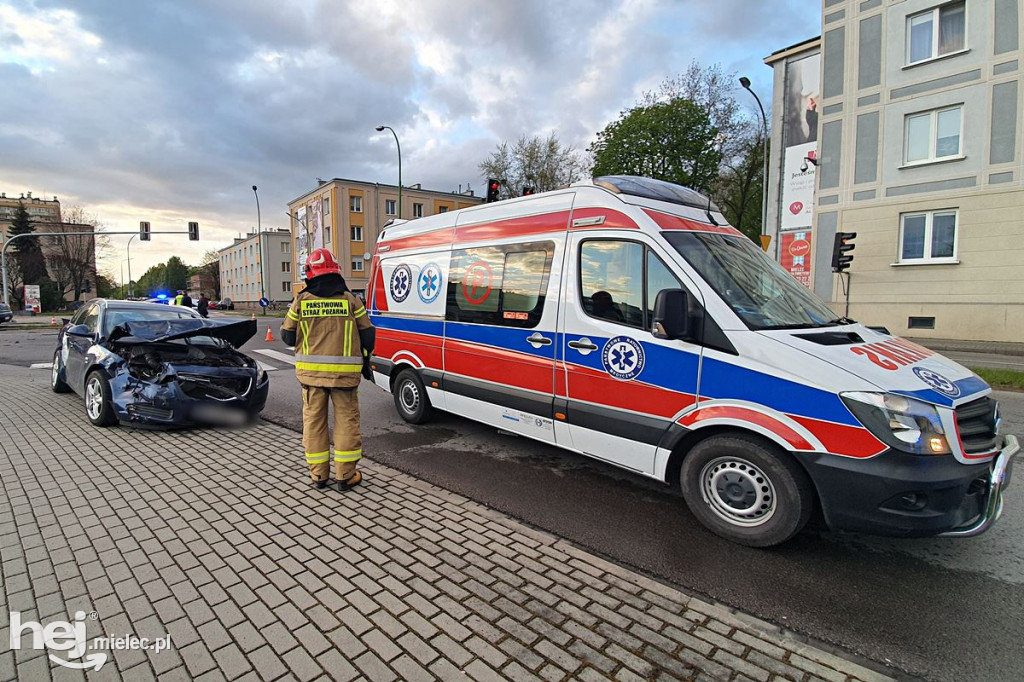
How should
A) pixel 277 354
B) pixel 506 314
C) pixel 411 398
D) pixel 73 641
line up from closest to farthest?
pixel 73 641 → pixel 506 314 → pixel 411 398 → pixel 277 354

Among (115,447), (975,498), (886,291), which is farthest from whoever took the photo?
(886,291)

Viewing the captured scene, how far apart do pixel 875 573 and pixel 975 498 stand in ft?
2.34

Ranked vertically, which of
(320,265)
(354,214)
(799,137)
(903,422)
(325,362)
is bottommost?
(903,422)

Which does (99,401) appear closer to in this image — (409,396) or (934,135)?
(409,396)

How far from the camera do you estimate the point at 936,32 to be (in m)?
17.2

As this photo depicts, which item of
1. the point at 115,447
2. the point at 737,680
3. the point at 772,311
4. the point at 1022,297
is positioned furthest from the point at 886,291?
the point at 115,447

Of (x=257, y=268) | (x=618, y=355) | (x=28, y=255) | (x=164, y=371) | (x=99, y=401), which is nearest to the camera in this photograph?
Answer: (x=618, y=355)

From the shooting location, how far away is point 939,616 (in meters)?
2.71

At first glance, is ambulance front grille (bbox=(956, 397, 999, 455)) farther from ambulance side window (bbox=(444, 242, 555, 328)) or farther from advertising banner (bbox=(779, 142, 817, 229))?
advertising banner (bbox=(779, 142, 817, 229))

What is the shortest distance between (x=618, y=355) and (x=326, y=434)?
252 centimetres

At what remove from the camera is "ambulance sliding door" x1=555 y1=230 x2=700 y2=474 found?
363 centimetres

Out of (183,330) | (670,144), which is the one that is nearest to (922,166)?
(670,144)

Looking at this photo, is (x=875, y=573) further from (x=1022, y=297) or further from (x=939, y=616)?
(x=1022, y=297)

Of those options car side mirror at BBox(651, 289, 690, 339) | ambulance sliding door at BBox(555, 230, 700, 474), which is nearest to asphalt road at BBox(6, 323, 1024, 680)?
ambulance sliding door at BBox(555, 230, 700, 474)
